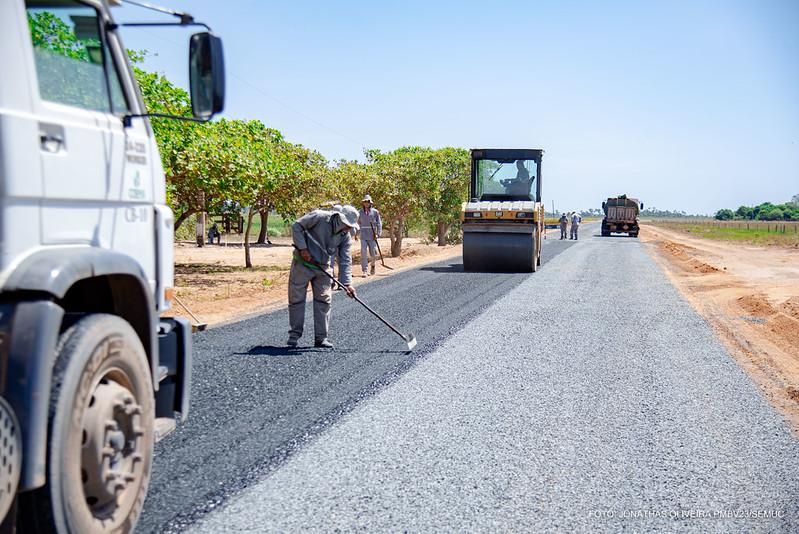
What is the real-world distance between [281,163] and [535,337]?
1217 centimetres

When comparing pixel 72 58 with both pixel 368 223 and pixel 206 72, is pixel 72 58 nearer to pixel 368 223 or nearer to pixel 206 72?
pixel 206 72

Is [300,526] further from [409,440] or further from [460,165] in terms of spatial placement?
[460,165]

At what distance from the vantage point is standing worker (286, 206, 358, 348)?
26.5ft

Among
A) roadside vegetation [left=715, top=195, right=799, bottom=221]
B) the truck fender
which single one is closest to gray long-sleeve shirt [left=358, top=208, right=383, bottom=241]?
the truck fender

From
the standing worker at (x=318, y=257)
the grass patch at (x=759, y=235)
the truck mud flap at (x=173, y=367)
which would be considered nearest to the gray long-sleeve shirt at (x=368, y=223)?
the standing worker at (x=318, y=257)

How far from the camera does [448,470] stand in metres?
4.50

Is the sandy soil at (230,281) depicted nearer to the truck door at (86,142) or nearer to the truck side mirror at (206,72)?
the truck door at (86,142)

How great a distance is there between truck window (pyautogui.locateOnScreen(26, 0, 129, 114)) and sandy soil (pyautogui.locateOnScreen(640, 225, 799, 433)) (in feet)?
17.1

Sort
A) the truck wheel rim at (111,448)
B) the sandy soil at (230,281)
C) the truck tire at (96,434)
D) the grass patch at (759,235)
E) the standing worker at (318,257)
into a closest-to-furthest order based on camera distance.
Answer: the truck tire at (96,434), the truck wheel rim at (111,448), the standing worker at (318,257), the sandy soil at (230,281), the grass patch at (759,235)

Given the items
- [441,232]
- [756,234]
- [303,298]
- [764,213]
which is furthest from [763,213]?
[303,298]

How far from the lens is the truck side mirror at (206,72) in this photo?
3381 mm

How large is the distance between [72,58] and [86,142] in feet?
1.48

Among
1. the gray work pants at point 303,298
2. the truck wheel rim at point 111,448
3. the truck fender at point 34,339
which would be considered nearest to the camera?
the truck fender at point 34,339

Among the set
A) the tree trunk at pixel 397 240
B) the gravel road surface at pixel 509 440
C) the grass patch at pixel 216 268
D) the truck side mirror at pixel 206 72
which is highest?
the truck side mirror at pixel 206 72
